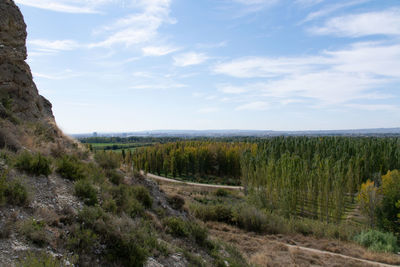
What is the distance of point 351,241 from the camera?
18.6 m

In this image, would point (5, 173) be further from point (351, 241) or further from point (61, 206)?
point (351, 241)

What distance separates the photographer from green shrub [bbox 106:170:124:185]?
9.95 metres

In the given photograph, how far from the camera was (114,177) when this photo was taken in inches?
395

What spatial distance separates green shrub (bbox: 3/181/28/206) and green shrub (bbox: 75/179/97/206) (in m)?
1.54

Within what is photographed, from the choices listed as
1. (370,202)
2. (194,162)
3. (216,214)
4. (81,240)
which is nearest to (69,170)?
(81,240)

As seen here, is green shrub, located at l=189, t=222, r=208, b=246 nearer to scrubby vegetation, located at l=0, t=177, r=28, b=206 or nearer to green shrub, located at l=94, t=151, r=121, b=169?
green shrub, located at l=94, t=151, r=121, b=169

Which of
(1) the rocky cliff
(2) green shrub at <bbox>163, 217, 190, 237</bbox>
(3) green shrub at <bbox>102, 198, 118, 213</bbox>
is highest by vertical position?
(1) the rocky cliff

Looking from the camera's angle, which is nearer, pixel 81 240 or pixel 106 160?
pixel 81 240

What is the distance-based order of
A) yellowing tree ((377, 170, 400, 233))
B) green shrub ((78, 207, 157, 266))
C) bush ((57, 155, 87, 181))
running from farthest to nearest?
yellowing tree ((377, 170, 400, 233))
bush ((57, 155, 87, 181))
green shrub ((78, 207, 157, 266))

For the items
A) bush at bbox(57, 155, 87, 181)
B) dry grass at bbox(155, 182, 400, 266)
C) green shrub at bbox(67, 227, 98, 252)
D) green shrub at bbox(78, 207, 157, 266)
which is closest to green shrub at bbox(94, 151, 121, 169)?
bush at bbox(57, 155, 87, 181)

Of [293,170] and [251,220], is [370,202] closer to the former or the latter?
[293,170]

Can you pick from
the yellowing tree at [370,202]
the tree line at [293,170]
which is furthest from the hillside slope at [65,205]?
the yellowing tree at [370,202]

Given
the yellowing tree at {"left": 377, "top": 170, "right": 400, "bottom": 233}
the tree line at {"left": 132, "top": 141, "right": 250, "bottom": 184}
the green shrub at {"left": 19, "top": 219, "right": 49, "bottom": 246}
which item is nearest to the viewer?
the green shrub at {"left": 19, "top": 219, "right": 49, "bottom": 246}

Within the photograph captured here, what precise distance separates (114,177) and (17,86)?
19.8ft
